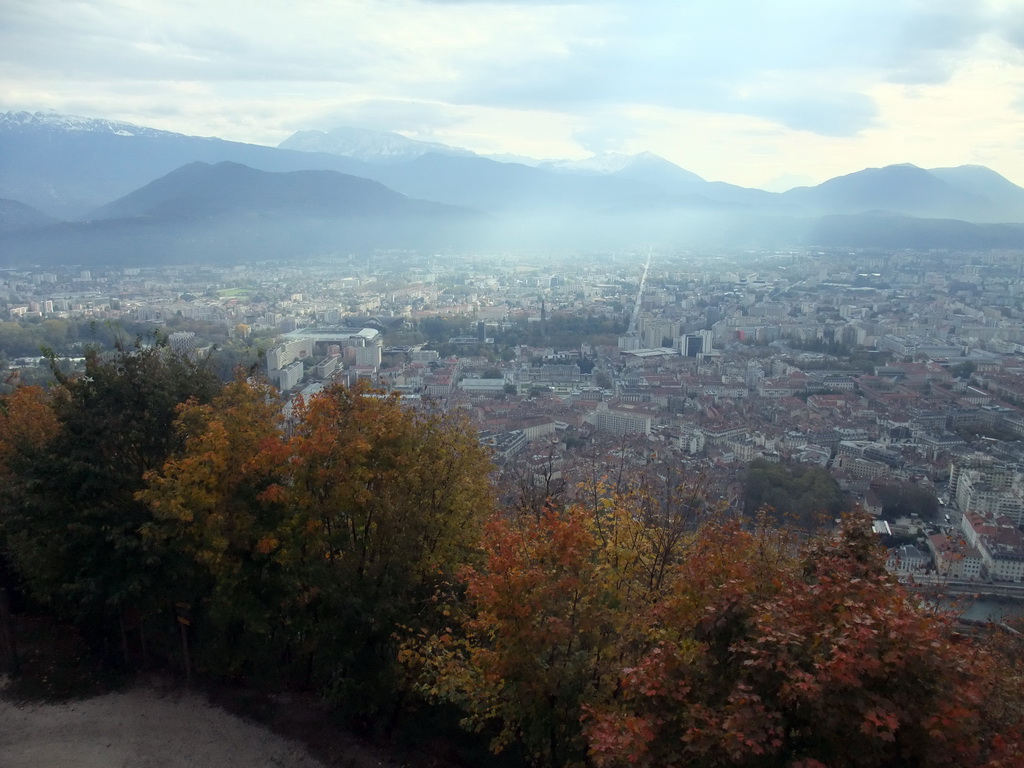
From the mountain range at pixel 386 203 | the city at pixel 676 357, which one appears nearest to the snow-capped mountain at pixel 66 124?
the mountain range at pixel 386 203

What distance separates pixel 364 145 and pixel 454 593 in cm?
14169

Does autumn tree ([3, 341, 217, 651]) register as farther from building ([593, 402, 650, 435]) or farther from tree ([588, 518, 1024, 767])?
A: building ([593, 402, 650, 435])

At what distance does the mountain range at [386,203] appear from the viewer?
66000mm

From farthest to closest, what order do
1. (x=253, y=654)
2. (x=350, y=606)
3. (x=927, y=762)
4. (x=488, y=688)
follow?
(x=253, y=654), (x=350, y=606), (x=488, y=688), (x=927, y=762)

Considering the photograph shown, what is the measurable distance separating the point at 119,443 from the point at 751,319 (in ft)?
110

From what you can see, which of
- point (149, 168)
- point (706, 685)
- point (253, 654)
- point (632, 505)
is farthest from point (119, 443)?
point (149, 168)

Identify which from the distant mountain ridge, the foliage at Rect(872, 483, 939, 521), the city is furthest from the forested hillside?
the distant mountain ridge

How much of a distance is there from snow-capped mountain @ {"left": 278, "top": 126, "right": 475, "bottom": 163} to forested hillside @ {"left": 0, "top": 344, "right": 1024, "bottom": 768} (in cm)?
13156

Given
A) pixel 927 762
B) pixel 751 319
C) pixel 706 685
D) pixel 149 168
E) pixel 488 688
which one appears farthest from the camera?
pixel 149 168

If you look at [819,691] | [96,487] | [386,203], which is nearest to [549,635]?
[819,691]

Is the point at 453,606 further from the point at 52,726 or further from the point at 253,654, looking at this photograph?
the point at 52,726

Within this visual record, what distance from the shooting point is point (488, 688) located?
4016mm

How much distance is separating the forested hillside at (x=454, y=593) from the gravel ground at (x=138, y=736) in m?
0.39

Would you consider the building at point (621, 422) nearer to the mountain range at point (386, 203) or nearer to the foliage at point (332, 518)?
the foliage at point (332, 518)
